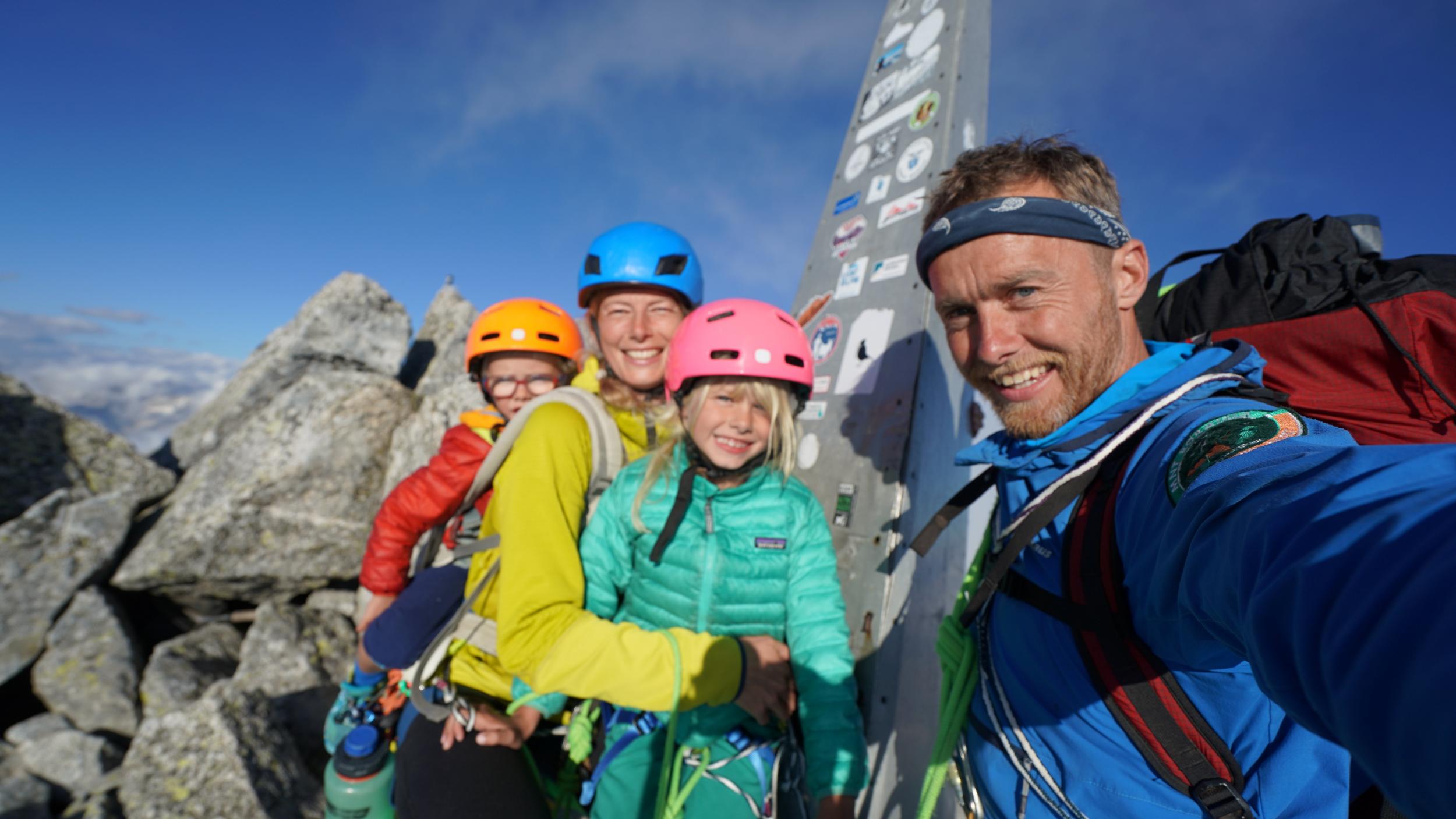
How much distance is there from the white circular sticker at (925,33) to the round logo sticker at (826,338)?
2.79m

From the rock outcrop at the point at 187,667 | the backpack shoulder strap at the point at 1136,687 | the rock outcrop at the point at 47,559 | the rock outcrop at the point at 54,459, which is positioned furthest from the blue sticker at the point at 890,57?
the rock outcrop at the point at 54,459

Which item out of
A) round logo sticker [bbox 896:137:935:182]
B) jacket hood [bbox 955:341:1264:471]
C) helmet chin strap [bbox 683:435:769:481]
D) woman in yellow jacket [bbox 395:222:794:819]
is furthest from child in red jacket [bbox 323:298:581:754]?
round logo sticker [bbox 896:137:935:182]

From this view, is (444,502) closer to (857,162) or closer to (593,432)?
(593,432)

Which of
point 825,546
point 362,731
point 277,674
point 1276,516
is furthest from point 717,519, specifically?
point 277,674

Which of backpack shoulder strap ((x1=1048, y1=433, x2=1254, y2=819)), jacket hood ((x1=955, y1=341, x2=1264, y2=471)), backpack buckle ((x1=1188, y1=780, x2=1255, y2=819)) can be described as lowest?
backpack buckle ((x1=1188, y1=780, x2=1255, y2=819))

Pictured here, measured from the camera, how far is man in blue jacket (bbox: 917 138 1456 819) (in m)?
0.54

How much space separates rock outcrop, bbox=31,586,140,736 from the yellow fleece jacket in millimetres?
7863

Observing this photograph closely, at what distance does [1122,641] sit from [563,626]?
6.25 feet

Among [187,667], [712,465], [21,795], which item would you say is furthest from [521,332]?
[21,795]

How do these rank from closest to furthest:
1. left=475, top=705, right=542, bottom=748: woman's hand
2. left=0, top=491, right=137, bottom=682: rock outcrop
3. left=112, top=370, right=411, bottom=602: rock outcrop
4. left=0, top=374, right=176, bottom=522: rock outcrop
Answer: left=475, top=705, right=542, bottom=748: woman's hand
left=0, top=491, right=137, bottom=682: rock outcrop
left=112, top=370, right=411, bottom=602: rock outcrop
left=0, top=374, right=176, bottom=522: rock outcrop

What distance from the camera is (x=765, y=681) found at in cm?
226

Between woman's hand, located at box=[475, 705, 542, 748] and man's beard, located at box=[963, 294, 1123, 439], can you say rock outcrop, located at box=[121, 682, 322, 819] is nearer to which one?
woman's hand, located at box=[475, 705, 542, 748]

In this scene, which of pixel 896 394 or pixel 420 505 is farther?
pixel 420 505

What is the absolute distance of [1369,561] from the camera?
570 millimetres
